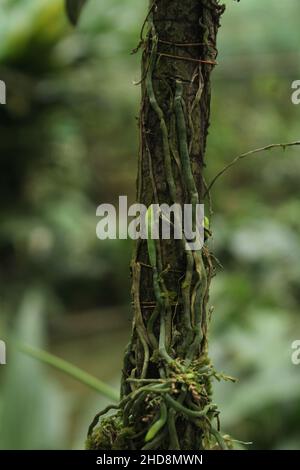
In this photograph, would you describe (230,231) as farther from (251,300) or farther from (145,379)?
(145,379)

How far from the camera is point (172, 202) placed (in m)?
0.45

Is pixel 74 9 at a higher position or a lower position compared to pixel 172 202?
higher

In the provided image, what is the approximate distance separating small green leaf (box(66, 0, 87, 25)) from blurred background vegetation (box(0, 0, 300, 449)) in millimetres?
1261

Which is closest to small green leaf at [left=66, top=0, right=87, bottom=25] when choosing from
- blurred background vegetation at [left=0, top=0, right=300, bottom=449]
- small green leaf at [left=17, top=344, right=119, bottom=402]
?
small green leaf at [left=17, top=344, right=119, bottom=402]

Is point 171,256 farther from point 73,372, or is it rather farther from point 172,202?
point 73,372

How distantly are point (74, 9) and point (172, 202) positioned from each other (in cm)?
22

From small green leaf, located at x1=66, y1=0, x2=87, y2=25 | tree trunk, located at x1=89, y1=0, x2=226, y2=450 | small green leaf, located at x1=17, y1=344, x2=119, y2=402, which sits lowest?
small green leaf, located at x1=17, y1=344, x2=119, y2=402

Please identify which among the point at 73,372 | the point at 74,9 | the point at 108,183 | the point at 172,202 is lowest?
the point at 73,372

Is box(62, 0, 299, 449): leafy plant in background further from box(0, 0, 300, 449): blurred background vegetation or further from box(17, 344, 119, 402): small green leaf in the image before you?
box(0, 0, 300, 449): blurred background vegetation

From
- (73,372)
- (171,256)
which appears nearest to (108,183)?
(73,372)

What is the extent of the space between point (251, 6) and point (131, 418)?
273cm

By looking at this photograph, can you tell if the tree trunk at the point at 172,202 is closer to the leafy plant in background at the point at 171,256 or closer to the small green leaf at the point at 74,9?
the leafy plant in background at the point at 171,256

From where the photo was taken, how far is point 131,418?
1.48 ft

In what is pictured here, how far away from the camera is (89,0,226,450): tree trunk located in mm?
445
